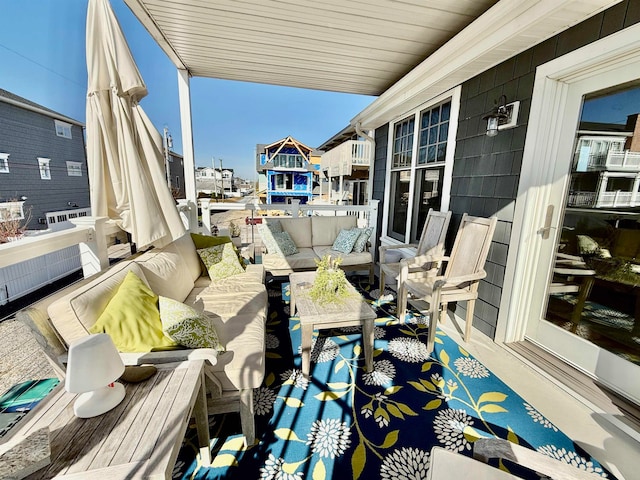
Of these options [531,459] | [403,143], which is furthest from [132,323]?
[403,143]

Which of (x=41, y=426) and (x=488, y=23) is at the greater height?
A: (x=488, y=23)

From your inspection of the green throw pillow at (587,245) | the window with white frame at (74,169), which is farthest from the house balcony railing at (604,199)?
the window with white frame at (74,169)

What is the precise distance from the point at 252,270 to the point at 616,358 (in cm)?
305

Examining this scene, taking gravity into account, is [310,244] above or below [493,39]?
below

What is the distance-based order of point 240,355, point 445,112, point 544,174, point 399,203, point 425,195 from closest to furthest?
point 240,355 → point 544,174 → point 445,112 → point 425,195 → point 399,203

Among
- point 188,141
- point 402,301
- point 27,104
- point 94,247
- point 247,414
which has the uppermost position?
point 27,104

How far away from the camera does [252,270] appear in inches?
119

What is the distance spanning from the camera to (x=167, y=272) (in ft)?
7.10

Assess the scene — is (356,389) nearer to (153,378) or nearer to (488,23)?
(153,378)

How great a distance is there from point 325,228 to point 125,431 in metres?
3.57

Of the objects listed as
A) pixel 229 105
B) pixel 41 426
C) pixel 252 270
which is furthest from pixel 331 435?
pixel 229 105

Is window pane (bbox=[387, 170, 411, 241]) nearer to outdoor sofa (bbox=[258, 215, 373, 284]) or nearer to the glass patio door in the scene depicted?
outdoor sofa (bbox=[258, 215, 373, 284])

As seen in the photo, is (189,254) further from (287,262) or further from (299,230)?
(299,230)

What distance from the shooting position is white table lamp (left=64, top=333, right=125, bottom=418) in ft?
2.95
